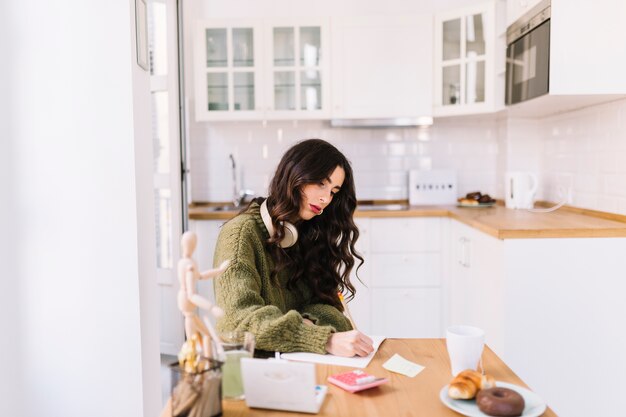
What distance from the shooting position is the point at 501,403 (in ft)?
2.99

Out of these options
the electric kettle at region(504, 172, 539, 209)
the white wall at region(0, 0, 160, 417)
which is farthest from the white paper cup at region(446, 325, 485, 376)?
the electric kettle at region(504, 172, 539, 209)

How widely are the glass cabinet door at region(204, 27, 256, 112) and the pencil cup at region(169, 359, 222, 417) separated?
10.9ft

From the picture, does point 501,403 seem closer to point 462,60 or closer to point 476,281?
point 476,281

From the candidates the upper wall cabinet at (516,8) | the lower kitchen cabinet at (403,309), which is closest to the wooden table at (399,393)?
the upper wall cabinet at (516,8)

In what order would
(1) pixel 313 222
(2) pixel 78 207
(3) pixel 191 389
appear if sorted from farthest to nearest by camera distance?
(2) pixel 78 207 < (1) pixel 313 222 < (3) pixel 191 389

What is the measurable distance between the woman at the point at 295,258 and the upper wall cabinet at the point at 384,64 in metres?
2.23

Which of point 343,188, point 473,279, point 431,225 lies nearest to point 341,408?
point 343,188

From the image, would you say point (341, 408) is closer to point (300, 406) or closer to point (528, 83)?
point (300, 406)

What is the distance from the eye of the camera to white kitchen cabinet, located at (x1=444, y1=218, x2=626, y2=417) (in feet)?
8.52

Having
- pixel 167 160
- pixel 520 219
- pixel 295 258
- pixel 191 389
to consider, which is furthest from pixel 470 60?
pixel 191 389

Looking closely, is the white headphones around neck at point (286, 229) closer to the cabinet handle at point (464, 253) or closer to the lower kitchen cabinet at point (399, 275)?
the cabinet handle at point (464, 253)

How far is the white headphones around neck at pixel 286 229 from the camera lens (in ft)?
5.39

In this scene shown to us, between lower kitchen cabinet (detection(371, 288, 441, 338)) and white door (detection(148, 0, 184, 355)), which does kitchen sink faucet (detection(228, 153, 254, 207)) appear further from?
lower kitchen cabinet (detection(371, 288, 441, 338))

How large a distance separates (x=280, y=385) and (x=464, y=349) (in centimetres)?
37
